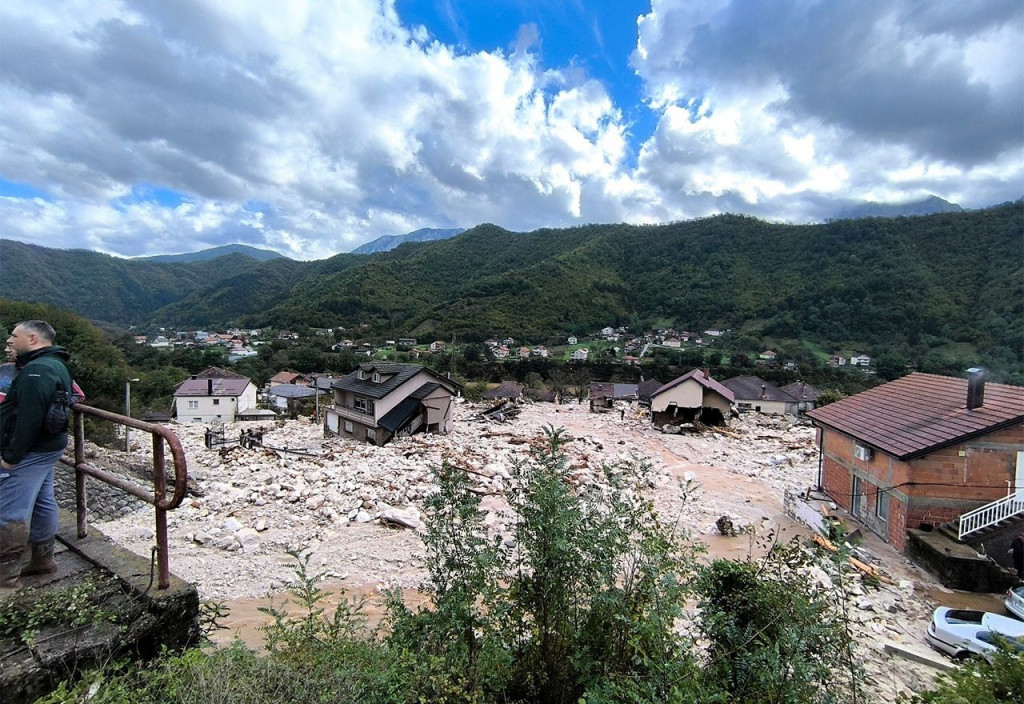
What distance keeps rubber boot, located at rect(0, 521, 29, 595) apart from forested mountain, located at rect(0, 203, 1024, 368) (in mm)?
75738

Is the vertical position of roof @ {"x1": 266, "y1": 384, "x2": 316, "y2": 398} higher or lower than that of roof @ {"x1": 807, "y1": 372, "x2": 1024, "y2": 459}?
lower

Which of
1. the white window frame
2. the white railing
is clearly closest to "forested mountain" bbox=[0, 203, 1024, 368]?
the white window frame

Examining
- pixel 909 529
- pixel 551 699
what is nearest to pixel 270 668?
pixel 551 699

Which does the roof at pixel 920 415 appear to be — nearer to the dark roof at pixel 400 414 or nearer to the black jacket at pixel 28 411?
the black jacket at pixel 28 411

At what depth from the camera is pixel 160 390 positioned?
148ft

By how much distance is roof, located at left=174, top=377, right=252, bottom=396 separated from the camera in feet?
133

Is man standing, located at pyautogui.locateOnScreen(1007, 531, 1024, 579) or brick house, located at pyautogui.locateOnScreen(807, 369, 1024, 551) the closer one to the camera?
man standing, located at pyautogui.locateOnScreen(1007, 531, 1024, 579)

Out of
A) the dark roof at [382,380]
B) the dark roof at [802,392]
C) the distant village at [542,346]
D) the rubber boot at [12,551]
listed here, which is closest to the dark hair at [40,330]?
the rubber boot at [12,551]

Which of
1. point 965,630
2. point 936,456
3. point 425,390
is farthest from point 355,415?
point 965,630

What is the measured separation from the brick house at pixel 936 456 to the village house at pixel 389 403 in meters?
18.7

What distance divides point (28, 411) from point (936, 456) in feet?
53.6

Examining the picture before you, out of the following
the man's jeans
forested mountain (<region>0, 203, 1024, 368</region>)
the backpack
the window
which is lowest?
the window

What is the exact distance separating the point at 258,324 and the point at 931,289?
433 ft

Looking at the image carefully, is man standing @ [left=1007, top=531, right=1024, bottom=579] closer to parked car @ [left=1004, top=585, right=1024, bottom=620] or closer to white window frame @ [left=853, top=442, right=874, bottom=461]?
parked car @ [left=1004, top=585, right=1024, bottom=620]
